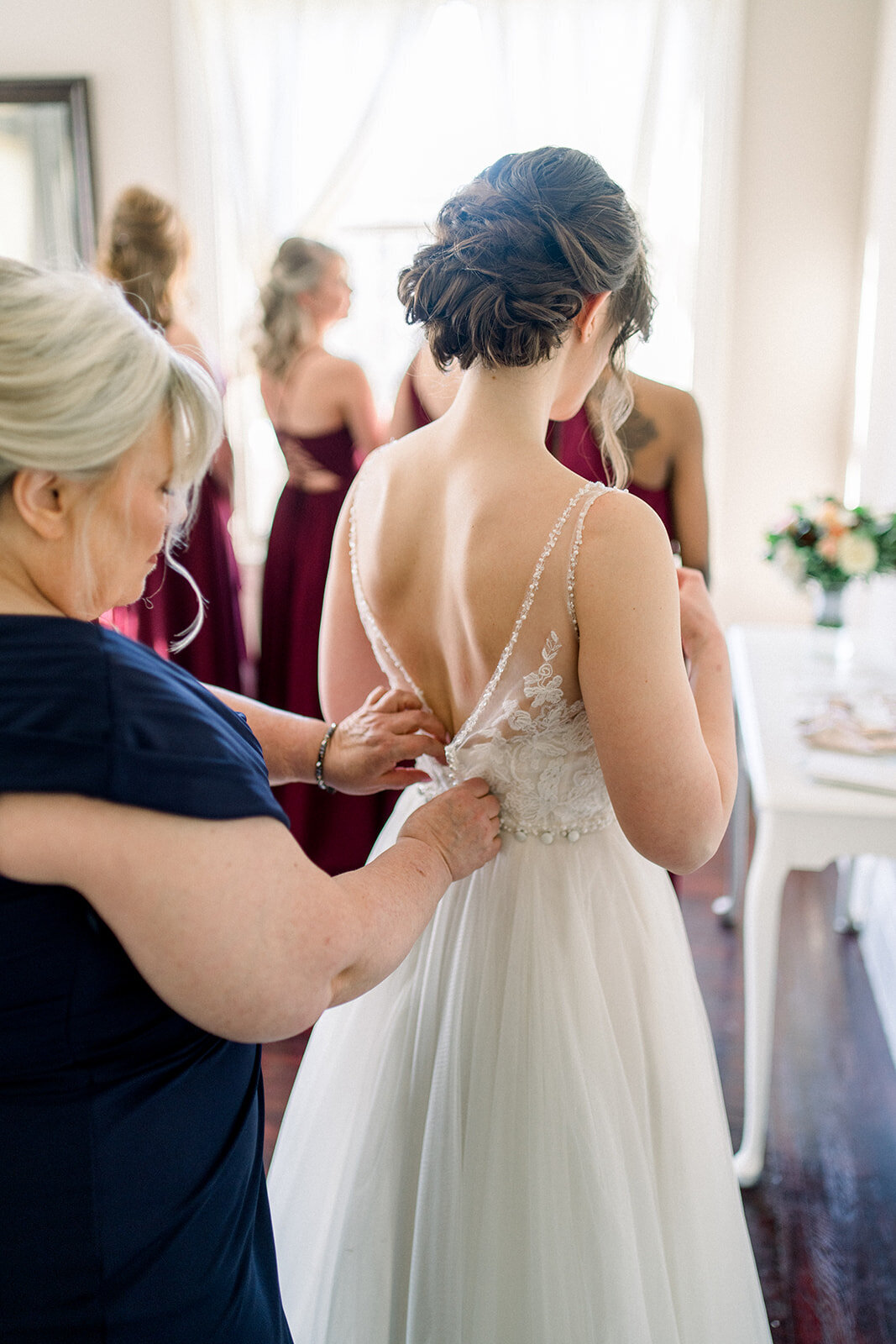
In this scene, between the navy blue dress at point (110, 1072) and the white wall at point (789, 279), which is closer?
the navy blue dress at point (110, 1072)

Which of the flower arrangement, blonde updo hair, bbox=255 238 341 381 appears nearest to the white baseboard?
the flower arrangement

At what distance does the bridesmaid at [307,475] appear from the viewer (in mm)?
2895

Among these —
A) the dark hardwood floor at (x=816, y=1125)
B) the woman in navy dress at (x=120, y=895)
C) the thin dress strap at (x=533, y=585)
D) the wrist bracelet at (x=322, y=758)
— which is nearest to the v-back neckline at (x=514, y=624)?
the thin dress strap at (x=533, y=585)

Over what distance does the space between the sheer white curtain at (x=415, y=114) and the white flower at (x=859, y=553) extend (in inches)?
70.1

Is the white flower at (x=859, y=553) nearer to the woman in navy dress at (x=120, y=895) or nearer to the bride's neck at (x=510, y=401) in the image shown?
the bride's neck at (x=510, y=401)

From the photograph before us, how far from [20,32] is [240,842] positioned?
14.7 ft

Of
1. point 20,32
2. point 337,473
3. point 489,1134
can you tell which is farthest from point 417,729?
point 20,32

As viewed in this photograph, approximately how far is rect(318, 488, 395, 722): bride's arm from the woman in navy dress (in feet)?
1.42

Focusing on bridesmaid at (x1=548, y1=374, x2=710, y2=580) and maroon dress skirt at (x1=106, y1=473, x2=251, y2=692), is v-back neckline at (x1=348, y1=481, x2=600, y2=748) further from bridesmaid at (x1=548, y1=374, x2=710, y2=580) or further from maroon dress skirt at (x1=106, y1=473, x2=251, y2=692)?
maroon dress skirt at (x1=106, y1=473, x2=251, y2=692)

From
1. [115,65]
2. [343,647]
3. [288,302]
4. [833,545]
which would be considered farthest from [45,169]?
[343,647]

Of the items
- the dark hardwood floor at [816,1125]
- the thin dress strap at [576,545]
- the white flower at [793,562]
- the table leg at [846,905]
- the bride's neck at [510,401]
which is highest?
the bride's neck at [510,401]

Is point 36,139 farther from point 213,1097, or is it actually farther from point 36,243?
point 213,1097

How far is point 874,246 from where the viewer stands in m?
3.41

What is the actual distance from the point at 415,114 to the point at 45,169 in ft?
4.90
